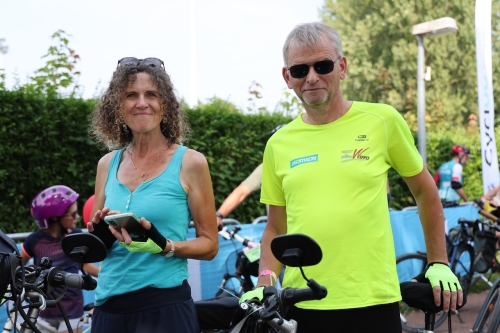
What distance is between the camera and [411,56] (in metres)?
40.5

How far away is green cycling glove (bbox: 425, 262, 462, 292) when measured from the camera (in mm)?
2652

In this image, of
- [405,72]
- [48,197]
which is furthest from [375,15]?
[48,197]

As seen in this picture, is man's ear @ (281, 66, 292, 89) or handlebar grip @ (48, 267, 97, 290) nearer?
handlebar grip @ (48, 267, 97, 290)

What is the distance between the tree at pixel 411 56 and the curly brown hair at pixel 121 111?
36.8 m

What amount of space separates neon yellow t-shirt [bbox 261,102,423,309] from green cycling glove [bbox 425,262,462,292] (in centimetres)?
14

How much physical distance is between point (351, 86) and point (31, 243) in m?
39.9

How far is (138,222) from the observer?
2.48 metres

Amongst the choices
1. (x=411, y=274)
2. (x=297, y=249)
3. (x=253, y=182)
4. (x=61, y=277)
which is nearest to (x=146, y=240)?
(x=61, y=277)

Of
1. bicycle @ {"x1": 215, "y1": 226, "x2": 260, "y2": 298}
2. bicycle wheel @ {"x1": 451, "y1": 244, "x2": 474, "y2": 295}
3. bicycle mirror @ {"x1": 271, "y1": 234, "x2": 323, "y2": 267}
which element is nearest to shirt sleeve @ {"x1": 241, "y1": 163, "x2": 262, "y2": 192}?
bicycle @ {"x1": 215, "y1": 226, "x2": 260, "y2": 298}

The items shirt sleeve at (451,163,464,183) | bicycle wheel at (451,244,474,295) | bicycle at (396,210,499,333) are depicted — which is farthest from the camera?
shirt sleeve at (451,163,464,183)

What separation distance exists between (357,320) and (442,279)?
36 centimetres

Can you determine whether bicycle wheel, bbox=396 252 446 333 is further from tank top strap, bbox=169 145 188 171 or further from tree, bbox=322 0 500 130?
tree, bbox=322 0 500 130

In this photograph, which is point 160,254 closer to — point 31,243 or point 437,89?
point 31,243

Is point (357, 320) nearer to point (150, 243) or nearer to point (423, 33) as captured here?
point (150, 243)
